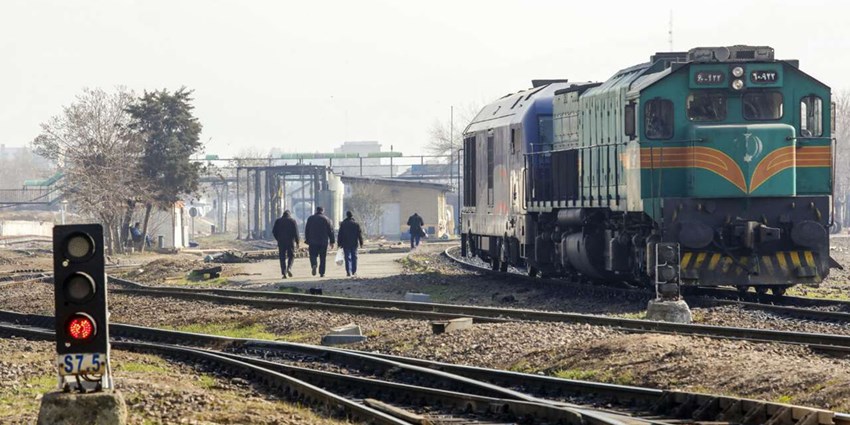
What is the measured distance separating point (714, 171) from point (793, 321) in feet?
10.9

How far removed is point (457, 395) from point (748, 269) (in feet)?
32.6

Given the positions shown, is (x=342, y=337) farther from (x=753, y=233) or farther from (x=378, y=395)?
(x=753, y=233)

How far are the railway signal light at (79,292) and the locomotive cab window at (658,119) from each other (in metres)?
13.5

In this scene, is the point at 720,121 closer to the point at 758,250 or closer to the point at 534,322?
the point at 758,250

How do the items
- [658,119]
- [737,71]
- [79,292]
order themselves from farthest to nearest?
[658,119] < [737,71] < [79,292]

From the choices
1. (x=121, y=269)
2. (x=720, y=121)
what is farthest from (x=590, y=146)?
(x=121, y=269)

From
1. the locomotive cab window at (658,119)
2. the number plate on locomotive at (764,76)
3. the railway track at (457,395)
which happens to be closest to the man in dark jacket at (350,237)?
the locomotive cab window at (658,119)

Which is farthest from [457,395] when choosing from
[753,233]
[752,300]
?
[752,300]

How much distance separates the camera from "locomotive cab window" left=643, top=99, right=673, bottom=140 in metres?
20.2

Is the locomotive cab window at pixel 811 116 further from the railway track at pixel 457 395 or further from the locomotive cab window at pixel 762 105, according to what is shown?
the railway track at pixel 457 395

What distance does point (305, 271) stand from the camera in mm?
36031

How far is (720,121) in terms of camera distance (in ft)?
66.8

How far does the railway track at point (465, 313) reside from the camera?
1455 centimetres

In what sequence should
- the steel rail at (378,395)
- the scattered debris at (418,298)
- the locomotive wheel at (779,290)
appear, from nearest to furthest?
the steel rail at (378,395) → the locomotive wheel at (779,290) → the scattered debris at (418,298)
